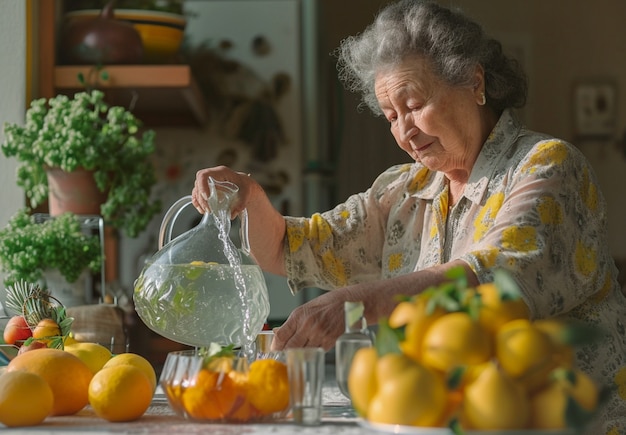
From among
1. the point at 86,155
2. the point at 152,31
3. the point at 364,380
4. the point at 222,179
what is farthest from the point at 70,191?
the point at 364,380

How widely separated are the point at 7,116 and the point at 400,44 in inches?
41.1

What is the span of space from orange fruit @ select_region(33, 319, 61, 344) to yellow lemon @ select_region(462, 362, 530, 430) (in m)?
0.75

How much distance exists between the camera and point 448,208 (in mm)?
1724

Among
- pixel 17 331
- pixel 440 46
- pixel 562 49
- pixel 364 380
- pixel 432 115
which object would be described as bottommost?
pixel 17 331

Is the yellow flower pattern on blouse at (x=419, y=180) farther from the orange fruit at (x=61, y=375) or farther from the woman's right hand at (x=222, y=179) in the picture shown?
the orange fruit at (x=61, y=375)

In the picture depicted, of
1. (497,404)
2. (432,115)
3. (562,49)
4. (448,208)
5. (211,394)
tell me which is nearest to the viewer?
(497,404)

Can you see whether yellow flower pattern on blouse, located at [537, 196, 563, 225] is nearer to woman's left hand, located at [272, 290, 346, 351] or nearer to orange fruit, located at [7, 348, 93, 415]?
woman's left hand, located at [272, 290, 346, 351]

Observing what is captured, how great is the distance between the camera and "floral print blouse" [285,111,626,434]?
53.4 inches

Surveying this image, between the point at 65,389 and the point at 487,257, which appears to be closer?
the point at 65,389

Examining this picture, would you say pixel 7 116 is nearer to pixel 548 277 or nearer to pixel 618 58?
pixel 548 277

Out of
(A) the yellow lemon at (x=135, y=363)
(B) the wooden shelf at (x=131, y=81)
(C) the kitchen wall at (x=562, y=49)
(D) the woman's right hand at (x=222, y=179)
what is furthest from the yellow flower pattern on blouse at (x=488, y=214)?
(C) the kitchen wall at (x=562, y=49)

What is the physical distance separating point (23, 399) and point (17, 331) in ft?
1.57

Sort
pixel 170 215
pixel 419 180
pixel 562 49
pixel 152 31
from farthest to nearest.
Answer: pixel 562 49 < pixel 152 31 < pixel 419 180 < pixel 170 215

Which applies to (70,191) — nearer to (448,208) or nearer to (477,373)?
(448,208)
